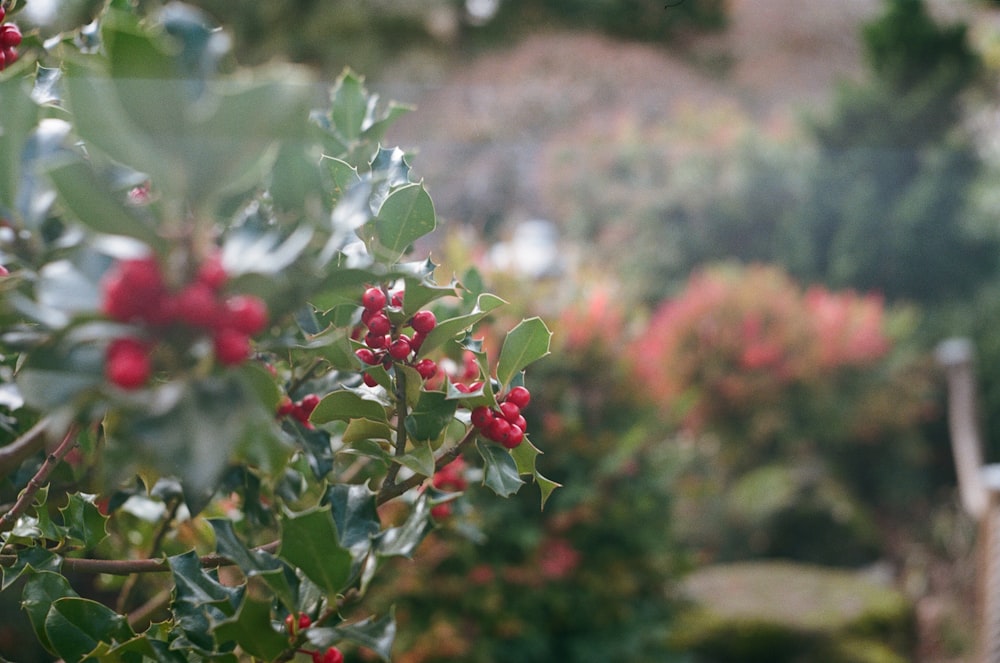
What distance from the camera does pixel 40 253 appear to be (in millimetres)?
400

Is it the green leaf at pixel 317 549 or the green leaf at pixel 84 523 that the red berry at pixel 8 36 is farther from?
the green leaf at pixel 317 549

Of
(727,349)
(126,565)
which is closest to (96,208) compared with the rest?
(126,565)

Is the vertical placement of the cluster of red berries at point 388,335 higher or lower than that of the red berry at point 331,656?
higher

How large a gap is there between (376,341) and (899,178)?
5541 mm

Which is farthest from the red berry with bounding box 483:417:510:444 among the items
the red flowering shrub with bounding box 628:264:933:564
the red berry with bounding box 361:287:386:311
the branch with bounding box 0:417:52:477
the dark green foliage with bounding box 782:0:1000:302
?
the dark green foliage with bounding box 782:0:1000:302

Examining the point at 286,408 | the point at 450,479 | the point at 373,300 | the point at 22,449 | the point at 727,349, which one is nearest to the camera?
the point at 22,449

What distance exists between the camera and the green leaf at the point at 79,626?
60 cm

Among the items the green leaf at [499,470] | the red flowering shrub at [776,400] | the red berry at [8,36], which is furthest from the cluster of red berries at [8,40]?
the red flowering shrub at [776,400]

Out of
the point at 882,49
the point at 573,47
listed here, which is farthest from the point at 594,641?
the point at 573,47

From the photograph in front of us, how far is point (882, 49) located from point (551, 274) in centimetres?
351

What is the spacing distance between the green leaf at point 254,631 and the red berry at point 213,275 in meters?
0.23

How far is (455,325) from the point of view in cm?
57

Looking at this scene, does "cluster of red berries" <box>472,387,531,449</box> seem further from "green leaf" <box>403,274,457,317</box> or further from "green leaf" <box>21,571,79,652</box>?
"green leaf" <box>21,571,79,652</box>

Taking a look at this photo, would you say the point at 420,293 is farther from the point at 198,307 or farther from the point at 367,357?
the point at 198,307
